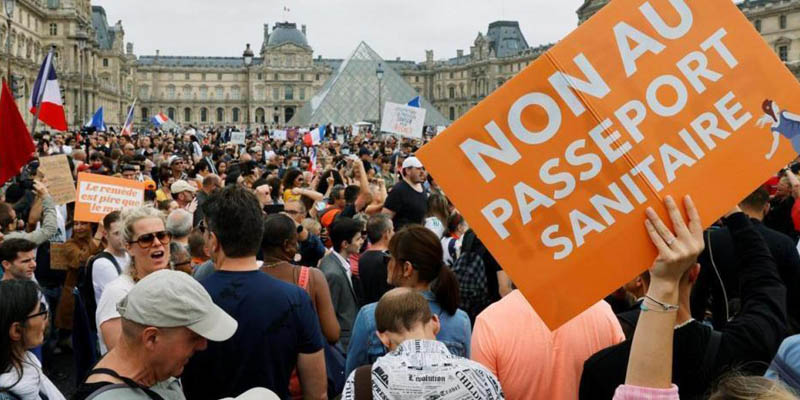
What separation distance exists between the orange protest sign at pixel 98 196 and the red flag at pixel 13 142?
1863 millimetres

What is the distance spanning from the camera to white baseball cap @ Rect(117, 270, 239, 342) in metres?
2.03

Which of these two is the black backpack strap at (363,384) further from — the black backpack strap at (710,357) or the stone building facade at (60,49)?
the stone building facade at (60,49)

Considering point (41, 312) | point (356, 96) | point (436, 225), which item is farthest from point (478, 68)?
point (41, 312)

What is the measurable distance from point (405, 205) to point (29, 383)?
449 centimetres

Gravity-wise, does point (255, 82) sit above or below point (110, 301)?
above

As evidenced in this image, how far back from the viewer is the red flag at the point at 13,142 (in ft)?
22.6

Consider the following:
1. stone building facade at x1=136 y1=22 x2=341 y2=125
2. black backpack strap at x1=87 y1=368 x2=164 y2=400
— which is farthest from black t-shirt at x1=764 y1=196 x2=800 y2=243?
stone building facade at x1=136 y1=22 x2=341 y2=125

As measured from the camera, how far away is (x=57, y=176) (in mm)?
6410

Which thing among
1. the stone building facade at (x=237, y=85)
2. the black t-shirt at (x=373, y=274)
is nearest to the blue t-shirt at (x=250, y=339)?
the black t-shirt at (x=373, y=274)

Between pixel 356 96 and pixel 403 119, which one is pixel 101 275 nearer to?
pixel 403 119

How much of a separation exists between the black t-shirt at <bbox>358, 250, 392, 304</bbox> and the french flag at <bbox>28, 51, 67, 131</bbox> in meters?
8.70

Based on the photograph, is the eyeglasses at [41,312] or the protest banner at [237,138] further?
the protest banner at [237,138]

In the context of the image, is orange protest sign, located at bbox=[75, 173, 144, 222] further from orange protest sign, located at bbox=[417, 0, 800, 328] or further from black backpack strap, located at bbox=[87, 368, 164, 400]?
orange protest sign, located at bbox=[417, 0, 800, 328]

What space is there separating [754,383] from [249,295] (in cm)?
183
